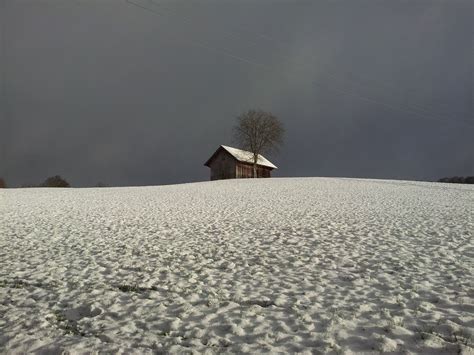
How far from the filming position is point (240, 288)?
21.9ft

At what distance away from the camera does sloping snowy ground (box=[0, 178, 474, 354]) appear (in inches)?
183

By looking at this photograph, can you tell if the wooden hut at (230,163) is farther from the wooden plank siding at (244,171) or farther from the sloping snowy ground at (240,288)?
the sloping snowy ground at (240,288)

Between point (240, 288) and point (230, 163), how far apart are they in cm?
4954

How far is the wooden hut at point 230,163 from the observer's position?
55.7 metres

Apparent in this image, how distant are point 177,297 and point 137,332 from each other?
1.41m

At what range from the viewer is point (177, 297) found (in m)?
6.29

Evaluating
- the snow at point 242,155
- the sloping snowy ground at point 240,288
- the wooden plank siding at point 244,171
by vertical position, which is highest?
the snow at point 242,155

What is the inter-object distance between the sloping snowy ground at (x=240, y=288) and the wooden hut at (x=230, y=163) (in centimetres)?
4216

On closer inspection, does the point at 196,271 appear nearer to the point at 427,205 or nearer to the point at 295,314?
the point at 295,314

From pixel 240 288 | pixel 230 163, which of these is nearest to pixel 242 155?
pixel 230 163

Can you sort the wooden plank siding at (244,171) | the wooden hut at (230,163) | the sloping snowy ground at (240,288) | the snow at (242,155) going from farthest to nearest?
the snow at (242,155) → the wooden plank siding at (244,171) → the wooden hut at (230,163) → the sloping snowy ground at (240,288)

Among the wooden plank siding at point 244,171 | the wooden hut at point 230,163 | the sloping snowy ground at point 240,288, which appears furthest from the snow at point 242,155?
the sloping snowy ground at point 240,288

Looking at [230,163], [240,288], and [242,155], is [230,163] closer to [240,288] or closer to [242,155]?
[242,155]

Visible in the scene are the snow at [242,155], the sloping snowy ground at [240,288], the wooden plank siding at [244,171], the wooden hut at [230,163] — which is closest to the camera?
the sloping snowy ground at [240,288]
